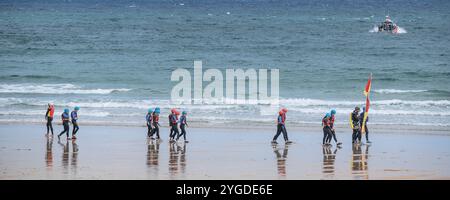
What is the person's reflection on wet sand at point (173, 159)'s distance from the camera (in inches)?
794

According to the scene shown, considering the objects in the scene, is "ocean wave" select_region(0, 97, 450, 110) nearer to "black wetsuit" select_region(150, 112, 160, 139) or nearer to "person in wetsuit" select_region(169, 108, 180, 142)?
"black wetsuit" select_region(150, 112, 160, 139)

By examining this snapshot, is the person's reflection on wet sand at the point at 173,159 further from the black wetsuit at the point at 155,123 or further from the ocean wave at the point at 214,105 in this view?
the ocean wave at the point at 214,105

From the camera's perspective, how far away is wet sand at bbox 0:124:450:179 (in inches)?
774

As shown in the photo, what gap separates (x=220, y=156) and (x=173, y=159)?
1392 millimetres

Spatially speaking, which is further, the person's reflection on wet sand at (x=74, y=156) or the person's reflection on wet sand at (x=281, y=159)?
the person's reflection on wet sand at (x=74, y=156)

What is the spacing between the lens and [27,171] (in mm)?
19859

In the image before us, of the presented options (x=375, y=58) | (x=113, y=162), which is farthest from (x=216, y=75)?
(x=113, y=162)

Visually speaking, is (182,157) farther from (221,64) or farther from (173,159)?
(221,64)

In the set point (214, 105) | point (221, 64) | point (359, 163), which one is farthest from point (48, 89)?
point (359, 163)

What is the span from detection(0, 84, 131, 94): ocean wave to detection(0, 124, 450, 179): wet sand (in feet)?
45.0

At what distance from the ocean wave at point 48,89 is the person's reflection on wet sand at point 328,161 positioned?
68.1 feet

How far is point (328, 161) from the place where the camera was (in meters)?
21.8

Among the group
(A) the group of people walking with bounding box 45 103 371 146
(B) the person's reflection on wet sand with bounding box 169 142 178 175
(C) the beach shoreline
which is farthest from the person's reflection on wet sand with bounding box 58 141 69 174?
(C) the beach shoreline

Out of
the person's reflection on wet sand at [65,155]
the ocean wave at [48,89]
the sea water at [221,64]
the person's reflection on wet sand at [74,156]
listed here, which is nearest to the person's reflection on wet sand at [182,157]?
the person's reflection on wet sand at [74,156]
